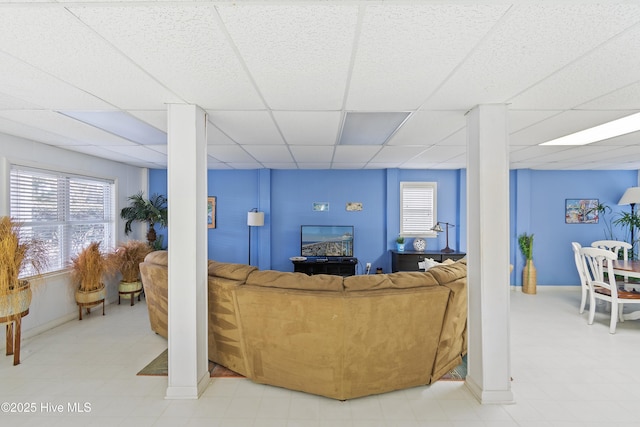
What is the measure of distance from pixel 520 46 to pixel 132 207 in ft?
19.1

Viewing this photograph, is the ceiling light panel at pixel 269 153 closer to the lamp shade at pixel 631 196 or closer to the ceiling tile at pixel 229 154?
the ceiling tile at pixel 229 154

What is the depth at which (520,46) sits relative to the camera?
148 centimetres

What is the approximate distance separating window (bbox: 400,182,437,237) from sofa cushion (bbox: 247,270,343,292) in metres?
3.80

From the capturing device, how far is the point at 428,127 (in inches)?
114

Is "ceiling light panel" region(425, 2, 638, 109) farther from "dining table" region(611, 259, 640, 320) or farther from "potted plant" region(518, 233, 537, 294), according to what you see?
"potted plant" region(518, 233, 537, 294)

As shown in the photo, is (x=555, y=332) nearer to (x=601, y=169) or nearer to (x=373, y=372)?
(x=373, y=372)

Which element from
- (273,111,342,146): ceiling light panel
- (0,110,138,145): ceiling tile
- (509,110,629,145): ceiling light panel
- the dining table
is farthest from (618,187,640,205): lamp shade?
(0,110,138,145): ceiling tile

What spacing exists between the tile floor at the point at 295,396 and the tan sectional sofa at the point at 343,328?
15 centimetres

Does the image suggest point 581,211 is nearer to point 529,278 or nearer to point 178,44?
point 529,278

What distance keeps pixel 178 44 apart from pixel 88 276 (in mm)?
3923

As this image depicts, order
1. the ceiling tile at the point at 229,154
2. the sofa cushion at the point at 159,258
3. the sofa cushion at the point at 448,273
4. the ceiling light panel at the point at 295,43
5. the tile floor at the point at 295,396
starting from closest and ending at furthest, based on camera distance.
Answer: the ceiling light panel at the point at 295,43
the tile floor at the point at 295,396
the sofa cushion at the point at 448,273
the sofa cushion at the point at 159,258
the ceiling tile at the point at 229,154

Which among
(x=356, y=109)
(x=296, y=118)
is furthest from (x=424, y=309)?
(x=296, y=118)

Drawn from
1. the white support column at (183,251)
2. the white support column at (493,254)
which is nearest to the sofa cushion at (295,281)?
the white support column at (183,251)

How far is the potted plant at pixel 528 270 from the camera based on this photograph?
210 inches
